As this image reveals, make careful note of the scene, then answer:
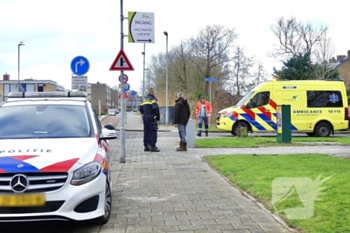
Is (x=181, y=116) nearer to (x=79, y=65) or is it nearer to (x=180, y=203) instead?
(x=79, y=65)

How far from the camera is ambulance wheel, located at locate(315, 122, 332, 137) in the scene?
21.9 metres

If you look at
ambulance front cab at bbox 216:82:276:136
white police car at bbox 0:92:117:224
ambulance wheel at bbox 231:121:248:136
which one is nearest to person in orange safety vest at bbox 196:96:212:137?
ambulance front cab at bbox 216:82:276:136

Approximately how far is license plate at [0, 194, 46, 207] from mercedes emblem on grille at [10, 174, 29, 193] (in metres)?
0.07

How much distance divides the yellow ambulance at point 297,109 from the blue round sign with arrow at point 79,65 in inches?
368

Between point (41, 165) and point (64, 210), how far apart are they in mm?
575

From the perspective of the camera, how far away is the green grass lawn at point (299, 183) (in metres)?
5.86

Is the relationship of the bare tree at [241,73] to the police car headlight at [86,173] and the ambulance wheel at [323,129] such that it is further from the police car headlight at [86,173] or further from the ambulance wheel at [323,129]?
the police car headlight at [86,173]

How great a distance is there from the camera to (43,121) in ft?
22.1

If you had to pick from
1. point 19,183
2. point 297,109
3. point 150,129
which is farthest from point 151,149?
point 19,183

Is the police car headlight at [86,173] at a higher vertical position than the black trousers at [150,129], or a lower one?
lower

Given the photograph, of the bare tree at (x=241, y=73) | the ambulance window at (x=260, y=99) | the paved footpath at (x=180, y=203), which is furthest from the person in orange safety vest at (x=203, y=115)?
the bare tree at (x=241, y=73)
